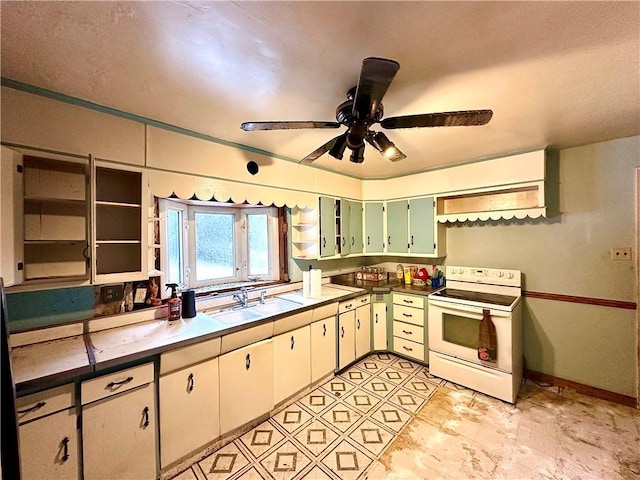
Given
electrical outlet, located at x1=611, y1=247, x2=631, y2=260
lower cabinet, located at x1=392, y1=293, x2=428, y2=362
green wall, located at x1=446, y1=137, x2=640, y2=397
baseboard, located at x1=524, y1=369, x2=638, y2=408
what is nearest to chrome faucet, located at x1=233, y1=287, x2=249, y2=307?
lower cabinet, located at x1=392, y1=293, x2=428, y2=362

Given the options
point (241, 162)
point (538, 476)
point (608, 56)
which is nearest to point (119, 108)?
point (241, 162)

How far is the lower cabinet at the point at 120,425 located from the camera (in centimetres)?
136

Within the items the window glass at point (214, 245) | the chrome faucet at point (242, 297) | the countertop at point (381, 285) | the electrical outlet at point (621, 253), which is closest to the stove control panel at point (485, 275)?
the countertop at point (381, 285)

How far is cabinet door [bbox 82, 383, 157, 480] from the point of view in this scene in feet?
4.47

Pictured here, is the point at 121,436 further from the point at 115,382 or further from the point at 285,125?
the point at 285,125

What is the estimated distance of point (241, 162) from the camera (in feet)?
7.72

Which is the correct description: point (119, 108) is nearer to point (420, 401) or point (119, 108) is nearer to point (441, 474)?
point (441, 474)

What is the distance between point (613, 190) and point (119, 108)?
407 cm

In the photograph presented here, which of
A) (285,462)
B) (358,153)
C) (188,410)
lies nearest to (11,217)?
(188,410)

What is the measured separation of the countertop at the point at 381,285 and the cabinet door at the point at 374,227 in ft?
1.50

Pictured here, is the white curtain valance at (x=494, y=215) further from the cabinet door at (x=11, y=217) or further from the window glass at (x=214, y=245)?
the cabinet door at (x=11, y=217)

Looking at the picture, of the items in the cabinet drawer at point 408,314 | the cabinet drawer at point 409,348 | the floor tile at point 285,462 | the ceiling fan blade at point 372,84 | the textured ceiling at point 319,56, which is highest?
the textured ceiling at point 319,56

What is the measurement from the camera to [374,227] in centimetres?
362

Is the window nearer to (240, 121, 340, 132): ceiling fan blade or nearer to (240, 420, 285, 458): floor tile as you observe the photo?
(240, 121, 340, 132): ceiling fan blade
